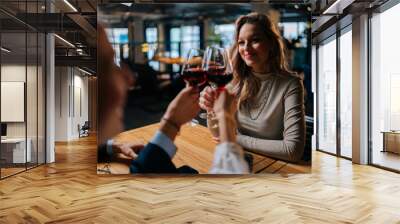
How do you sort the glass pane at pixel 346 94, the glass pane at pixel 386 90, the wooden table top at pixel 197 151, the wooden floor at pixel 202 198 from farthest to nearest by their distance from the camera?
the glass pane at pixel 346 94
the glass pane at pixel 386 90
the wooden table top at pixel 197 151
the wooden floor at pixel 202 198

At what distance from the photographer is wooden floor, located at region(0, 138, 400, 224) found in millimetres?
3703

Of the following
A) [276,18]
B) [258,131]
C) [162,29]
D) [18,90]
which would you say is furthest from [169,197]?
[18,90]

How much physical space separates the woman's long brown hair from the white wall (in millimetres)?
4166

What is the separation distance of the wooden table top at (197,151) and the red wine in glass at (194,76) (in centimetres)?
59

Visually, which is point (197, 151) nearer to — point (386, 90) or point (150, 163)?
point (150, 163)

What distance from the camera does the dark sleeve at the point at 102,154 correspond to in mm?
5703

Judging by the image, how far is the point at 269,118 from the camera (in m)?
5.53

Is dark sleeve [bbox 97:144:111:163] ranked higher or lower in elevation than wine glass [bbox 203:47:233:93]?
lower

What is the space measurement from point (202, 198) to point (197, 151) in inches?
45.8

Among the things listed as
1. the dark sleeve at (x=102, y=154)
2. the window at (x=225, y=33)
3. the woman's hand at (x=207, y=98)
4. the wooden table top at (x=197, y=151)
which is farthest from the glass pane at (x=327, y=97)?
the dark sleeve at (x=102, y=154)

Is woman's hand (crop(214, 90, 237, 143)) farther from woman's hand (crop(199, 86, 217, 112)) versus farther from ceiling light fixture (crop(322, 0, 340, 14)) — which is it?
ceiling light fixture (crop(322, 0, 340, 14))

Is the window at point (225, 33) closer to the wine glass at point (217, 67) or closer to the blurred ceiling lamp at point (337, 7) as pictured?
the wine glass at point (217, 67)

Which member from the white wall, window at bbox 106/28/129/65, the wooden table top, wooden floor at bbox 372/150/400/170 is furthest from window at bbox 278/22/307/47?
the white wall

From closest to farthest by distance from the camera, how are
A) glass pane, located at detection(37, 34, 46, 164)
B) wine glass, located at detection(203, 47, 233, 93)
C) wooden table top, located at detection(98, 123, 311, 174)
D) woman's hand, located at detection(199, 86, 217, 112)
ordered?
wine glass, located at detection(203, 47, 233, 93)
woman's hand, located at detection(199, 86, 217, 112)
wooden table top, located at detection(98, 123, 311, 174)
glass pane, located at detection(37, 34, 46, 164)
